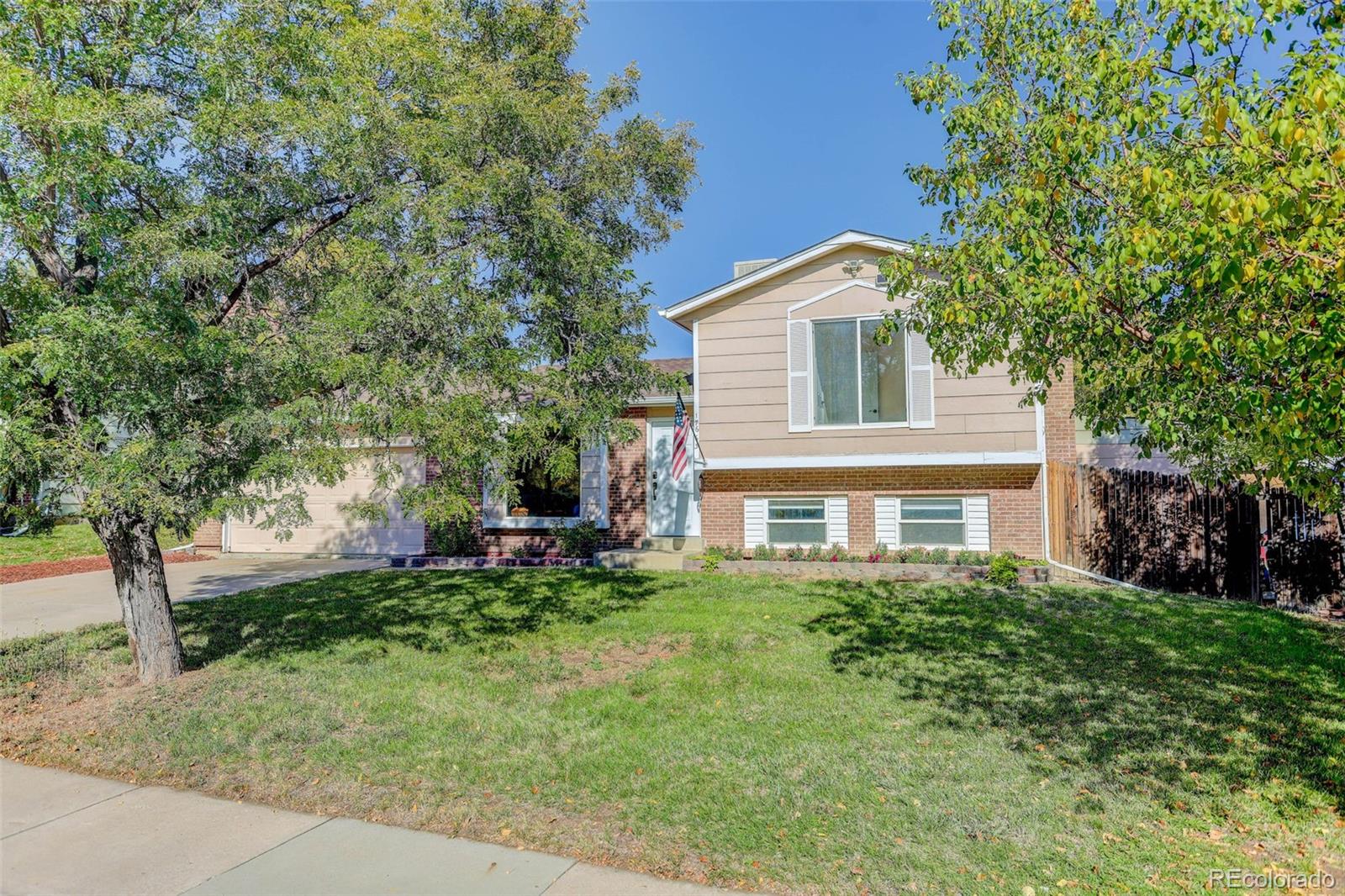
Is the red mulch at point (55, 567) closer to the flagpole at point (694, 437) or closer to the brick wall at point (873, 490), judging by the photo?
the flagpole at point (694, 437)

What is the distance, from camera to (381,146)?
23.8 ft

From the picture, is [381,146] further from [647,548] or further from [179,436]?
[647,548]

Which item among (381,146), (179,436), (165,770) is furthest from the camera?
(381,146)

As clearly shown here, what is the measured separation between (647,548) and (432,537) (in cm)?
460

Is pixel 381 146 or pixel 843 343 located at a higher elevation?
pixel 381 146

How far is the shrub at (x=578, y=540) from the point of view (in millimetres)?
15266

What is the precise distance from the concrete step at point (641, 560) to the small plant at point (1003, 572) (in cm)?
495

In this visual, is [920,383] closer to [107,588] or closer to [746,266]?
[746,266]

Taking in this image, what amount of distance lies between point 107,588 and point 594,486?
322 inches

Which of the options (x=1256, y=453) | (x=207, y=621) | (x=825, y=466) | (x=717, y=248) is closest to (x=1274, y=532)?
(x=825, y=466)

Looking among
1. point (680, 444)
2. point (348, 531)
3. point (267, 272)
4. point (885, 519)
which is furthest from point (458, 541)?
point (267, 272)

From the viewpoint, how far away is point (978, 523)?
42.3 ft

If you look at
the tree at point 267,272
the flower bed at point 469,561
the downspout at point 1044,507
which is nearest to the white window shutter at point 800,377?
the downspout at point 1044,507

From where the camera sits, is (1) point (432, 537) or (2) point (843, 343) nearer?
(2) point (843, 343)
